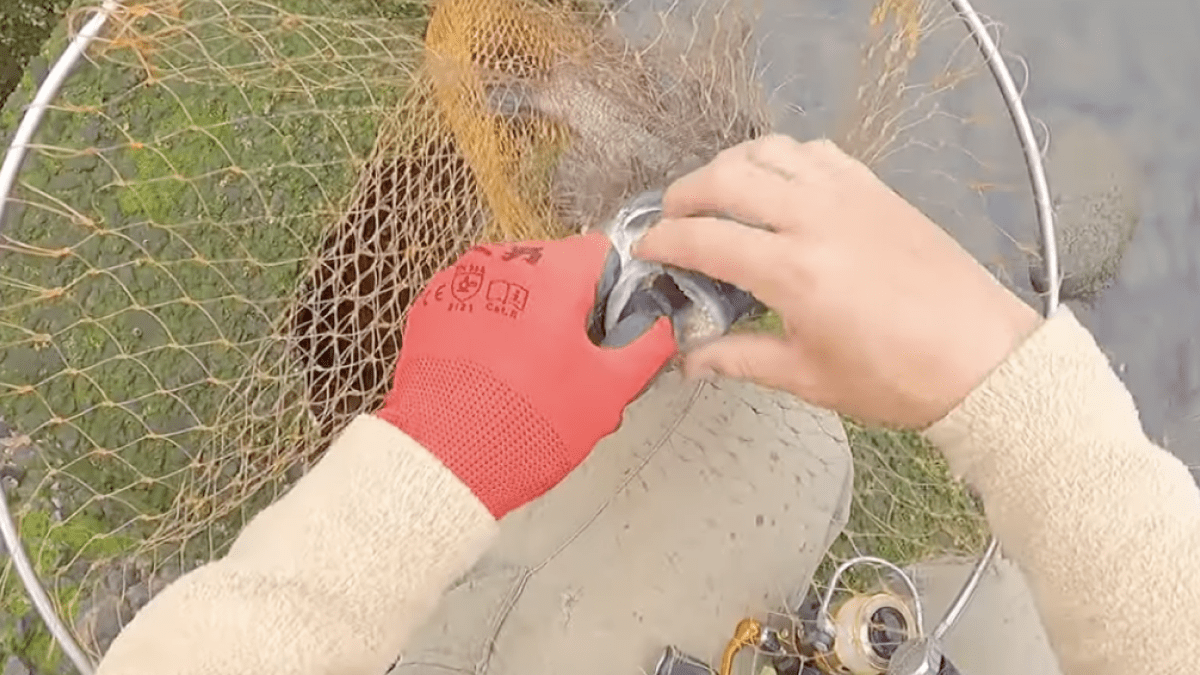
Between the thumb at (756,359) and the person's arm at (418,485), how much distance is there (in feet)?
0.16

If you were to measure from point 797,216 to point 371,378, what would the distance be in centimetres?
41

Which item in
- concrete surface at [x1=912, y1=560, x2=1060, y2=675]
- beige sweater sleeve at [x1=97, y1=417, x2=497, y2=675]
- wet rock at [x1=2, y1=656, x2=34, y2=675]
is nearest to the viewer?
beige sweater sleeve at [x1=97, y1=417, x2=497, y2=675]

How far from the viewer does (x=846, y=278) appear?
22.0 inches

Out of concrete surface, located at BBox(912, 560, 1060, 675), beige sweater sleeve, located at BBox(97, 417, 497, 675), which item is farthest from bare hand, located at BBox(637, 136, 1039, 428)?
concrete surface, located at BBox(912, 560, 1060, 675)

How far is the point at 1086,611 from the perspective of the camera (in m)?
0.57

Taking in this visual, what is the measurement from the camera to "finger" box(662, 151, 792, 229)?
57 centimetres

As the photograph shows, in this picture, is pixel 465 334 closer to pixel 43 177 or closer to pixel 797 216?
pixel 797 216

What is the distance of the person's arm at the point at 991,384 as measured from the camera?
557 mm

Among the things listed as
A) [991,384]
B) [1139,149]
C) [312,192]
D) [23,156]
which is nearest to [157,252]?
[312,192]

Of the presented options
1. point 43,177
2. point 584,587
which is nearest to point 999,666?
point 584,587

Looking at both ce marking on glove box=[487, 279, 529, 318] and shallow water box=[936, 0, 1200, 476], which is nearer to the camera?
ce marking on glove box=[487, 279, 529, 318]

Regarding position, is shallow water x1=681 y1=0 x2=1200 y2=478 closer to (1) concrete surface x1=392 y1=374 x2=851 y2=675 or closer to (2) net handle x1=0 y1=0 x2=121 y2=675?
(1) concrete surface x1=392 y1=374 x2=851 y2=675

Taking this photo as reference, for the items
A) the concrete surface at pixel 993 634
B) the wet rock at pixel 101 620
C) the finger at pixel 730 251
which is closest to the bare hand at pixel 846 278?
the finger at pixel 730 251

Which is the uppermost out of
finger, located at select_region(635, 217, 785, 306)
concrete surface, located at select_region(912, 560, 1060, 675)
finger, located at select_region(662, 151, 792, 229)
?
finger, located at select_region(662, 151, 792, 229)
